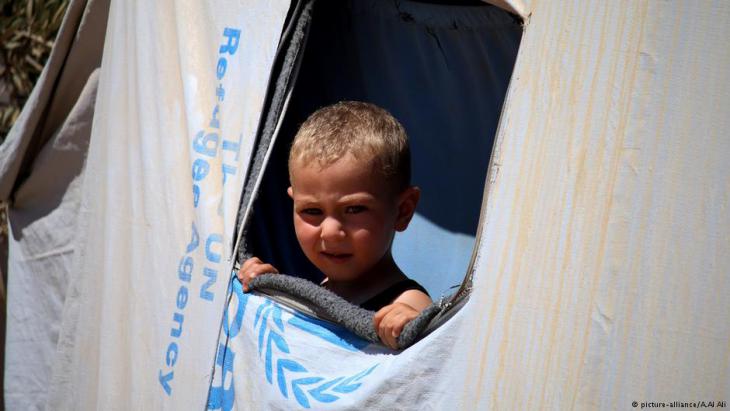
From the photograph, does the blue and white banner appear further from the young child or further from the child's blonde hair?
the child's blonde hair

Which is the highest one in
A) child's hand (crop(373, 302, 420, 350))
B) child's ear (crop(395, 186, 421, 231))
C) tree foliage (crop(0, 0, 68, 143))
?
tree foliage (crop(0, 0, 68, 143))

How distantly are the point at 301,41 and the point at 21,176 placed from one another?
1394mm

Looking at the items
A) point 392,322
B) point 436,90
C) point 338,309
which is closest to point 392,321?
point 392,322

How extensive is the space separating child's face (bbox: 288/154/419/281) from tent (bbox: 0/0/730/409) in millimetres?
121

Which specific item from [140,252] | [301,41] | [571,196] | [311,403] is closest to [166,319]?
[140,252]

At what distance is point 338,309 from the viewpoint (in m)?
1.52

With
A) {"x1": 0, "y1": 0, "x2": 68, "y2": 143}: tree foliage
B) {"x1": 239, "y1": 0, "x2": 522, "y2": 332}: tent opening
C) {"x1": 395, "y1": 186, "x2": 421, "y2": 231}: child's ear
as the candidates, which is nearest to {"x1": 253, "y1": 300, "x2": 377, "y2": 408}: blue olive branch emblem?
{"x1": 395, "y1": 186, "x2": 421, "y2": 231}: child's ear

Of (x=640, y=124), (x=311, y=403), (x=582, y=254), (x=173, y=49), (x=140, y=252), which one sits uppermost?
(x=173, y=49)

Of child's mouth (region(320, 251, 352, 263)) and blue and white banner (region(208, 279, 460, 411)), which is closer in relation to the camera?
blue and white banner (region(208, 279, 460, 411))

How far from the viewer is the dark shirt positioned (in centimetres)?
180

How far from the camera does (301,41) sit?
183 cm

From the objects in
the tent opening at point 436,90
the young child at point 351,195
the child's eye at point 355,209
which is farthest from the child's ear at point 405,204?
the tent opening at point 436,90

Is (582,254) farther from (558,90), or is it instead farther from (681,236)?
(558,90)

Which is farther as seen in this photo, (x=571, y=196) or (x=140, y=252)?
(x=140, y=252)
